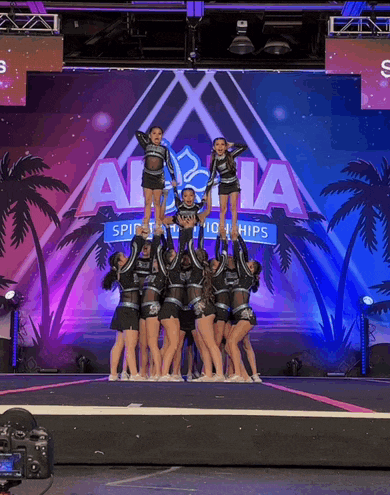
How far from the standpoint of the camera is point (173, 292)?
7.27 meters

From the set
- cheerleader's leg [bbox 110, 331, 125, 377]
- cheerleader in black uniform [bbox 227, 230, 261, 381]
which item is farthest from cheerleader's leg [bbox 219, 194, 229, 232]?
cheerleader's leg [bbox 110, 331, 125, 377]

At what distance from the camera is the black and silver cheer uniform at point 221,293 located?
24.7 ft

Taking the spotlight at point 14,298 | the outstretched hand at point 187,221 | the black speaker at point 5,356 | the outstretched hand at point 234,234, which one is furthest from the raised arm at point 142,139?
the black speaker at point 5,356

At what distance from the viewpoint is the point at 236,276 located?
7527mm

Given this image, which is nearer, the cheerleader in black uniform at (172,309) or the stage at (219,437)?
the stage at (219,437)

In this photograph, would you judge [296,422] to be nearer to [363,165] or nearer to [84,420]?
[84,420]

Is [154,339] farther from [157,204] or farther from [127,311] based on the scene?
[157,204]

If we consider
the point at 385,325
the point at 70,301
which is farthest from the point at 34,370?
the point at 385,325

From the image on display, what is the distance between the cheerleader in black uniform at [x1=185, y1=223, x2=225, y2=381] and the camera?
7.17 meters

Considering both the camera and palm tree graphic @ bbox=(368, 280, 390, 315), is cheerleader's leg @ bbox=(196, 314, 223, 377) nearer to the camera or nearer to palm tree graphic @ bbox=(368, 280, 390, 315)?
palm tree graphic @ bbox=(368, 280, 390, 315)

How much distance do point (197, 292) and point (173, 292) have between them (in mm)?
212

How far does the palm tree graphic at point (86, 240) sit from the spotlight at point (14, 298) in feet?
1.48

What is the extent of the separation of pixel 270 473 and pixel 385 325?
6465 mm

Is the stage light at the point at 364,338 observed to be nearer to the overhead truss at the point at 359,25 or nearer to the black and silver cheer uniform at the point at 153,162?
the black and silver cheer uniform at the point at 153,162
